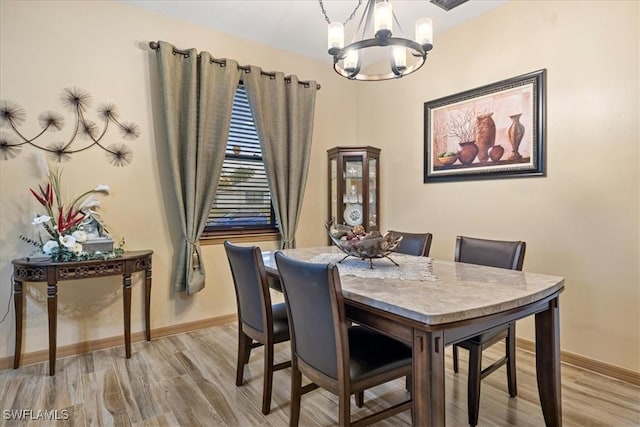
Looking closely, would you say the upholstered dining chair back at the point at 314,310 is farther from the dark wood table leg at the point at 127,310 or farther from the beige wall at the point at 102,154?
the beige wall at the point at 102,154

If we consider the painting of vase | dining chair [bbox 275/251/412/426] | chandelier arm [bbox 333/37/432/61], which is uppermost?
chandelier arm [bbox 333/37/432/61]

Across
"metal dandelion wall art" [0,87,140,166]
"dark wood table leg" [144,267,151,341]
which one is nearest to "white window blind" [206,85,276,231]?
"dark wood table leg" [144,267,151,341]

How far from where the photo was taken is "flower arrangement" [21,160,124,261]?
93.4 inches

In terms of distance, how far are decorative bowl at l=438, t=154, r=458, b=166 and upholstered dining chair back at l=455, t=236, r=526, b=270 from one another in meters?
1.10

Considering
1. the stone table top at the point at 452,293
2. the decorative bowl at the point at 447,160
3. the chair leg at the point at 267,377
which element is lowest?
the chair leg at the point at 267,377

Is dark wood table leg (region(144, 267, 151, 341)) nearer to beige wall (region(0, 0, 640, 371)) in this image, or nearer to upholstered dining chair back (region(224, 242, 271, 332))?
beige wall (region(0, 0, 640, 371))

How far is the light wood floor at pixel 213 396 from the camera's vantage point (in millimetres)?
1868

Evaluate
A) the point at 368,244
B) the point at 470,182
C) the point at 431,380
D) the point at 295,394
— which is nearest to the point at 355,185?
the point at 470,182

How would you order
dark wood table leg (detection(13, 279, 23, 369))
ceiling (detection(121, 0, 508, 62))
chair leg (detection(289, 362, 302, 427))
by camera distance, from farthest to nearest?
ceiling (detection(121, 0, 508, 62)), dark wood table leg (detection(13, 279, 23, 369)), chair leg (detection(289, 362, 302, 427))

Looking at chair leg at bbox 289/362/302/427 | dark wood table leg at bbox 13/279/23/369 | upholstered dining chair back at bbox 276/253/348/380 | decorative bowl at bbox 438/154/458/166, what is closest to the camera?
upholstered dining chair back at bbox 276/253/348/380

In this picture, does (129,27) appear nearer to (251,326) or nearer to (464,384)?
(251,326)

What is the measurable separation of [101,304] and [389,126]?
3.17 metres

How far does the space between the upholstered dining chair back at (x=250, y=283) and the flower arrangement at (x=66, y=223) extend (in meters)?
1.06

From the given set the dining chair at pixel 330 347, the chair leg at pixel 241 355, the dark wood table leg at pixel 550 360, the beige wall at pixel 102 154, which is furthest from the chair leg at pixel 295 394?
the beige wall at pixel 102 154
